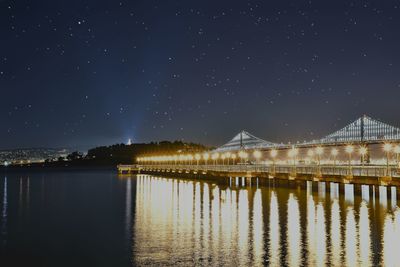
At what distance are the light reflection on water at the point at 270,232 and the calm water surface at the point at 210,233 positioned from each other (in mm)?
56

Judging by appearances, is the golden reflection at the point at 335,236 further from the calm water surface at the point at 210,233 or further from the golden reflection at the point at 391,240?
the golden reflection at the point at 391,240

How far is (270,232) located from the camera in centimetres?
3647

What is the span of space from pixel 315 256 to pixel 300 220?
13.6 metres

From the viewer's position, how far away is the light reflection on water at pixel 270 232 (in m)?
28.4

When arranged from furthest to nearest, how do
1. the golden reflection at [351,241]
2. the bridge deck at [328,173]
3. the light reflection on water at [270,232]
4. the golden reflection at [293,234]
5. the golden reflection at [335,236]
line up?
the bridge deck at [328,173] < the light reflection on water at [270,232] < the golden reflection at [293,234] < the golden reflection at [335,236] < the golden reflection at [351,241]

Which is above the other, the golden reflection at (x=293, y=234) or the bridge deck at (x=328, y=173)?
the bridge deck at (x=328, y=173)

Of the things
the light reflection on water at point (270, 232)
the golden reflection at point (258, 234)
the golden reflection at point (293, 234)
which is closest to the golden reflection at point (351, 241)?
the light reflection on water at point (270, 232)

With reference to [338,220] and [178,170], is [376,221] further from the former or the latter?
[178,170]

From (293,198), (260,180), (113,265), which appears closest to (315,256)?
(113,265)

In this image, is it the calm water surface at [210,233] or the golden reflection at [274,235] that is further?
the calm water surface at [210,233]

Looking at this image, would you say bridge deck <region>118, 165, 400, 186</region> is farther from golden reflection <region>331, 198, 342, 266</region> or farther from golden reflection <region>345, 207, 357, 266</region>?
golden reflection <region>345, 207, 357, 266</region>

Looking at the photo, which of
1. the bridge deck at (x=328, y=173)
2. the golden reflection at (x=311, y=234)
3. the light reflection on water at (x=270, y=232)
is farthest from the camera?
the bridge deck at (x=328, y=173)

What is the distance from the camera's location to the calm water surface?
2895 cm

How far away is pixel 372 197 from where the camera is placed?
188 feet
